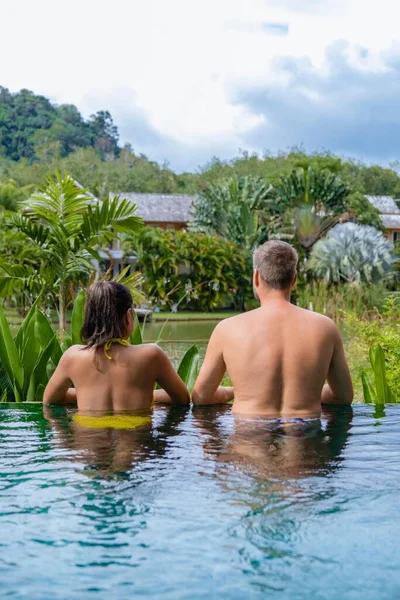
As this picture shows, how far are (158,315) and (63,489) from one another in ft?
88.2

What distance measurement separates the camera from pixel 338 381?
4316 mm

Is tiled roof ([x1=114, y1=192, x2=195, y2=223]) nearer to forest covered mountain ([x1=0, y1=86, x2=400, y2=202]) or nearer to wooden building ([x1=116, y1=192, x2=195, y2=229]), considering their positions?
wooden building ([x1=116, y1=192, x2=195, y2=229])

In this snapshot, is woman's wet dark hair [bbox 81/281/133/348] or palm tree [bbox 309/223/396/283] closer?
woman's wet dark hair [bbox 81/281/133/348]

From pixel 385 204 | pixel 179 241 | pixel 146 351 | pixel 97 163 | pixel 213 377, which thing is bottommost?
pixel 213 377

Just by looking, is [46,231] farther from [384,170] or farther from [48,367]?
[384,170]

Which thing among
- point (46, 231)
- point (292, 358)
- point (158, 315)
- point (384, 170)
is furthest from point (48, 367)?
point (384, 170)

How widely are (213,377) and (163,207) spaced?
46484mm

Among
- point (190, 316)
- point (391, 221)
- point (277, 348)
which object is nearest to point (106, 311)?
point (277, 348)

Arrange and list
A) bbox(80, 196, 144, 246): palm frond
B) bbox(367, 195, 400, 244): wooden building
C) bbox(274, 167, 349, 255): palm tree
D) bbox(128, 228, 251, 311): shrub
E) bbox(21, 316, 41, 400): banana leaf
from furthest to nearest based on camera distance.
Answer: bbox(367, 195, 400, 244): wooden building
bbox(274, 167, 349, 255): palm tree
bbox(128, 228, 251, 311): shrub
bbox(80, 196, 144, 246): palm frond
bbox(21, 316, 41, 400): banana leaf

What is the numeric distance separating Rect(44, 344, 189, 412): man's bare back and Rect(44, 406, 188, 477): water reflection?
8 centimetres

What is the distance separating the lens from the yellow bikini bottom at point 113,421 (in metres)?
4.07

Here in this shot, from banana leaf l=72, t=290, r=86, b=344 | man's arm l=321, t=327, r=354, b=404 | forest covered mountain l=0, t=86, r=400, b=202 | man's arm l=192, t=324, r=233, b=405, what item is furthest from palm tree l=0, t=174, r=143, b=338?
forest covered mountain l=0, t=86, r=400, b=202

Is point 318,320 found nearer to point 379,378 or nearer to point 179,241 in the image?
point 379,378

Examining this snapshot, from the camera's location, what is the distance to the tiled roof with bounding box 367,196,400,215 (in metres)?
54.8
